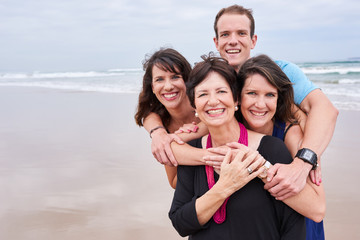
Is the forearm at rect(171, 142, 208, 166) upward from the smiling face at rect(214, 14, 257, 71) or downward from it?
downward

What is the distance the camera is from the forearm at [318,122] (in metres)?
2.28

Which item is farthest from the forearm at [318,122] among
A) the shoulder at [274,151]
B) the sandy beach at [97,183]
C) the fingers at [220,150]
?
the sandy beach at [97,183]

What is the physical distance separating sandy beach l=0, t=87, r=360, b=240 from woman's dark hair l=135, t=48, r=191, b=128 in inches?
60.3

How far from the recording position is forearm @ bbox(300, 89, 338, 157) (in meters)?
2.28

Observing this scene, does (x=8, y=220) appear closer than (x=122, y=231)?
No

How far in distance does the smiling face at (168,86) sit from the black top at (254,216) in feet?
4.05

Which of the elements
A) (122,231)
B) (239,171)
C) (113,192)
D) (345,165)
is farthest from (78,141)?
(239,171)

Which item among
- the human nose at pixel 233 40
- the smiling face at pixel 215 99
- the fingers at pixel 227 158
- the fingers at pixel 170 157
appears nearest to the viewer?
the fingers at pixel 227 158

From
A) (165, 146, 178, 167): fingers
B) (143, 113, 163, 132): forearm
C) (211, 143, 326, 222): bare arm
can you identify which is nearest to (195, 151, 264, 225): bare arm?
(211, 143, 326, 222): bare arm

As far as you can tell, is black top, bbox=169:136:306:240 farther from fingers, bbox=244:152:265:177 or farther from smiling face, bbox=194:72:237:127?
smiling face, bbox=194:72:237:127

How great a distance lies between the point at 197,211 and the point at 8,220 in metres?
3.44

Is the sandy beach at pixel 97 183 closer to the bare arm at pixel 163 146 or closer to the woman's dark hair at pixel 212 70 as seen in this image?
the bare arm at pixel 163 146

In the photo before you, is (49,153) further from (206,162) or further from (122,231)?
(206,162)

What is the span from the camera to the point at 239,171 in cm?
191
